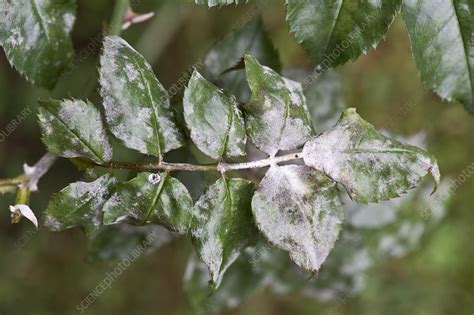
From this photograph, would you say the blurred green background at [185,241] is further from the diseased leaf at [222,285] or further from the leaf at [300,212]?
the leaf at [300,212]

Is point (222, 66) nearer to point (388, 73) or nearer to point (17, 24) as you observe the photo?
point (17, 24)

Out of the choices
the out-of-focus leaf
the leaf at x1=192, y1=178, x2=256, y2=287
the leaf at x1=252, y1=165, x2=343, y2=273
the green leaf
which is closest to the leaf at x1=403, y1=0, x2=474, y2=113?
the leaf at x1=252, y1=165, x2=343, y2=273

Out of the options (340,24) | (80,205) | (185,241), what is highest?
(340,24)

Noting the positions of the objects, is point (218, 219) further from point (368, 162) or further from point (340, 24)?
point (340, 24)

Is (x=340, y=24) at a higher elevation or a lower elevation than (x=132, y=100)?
A: higher

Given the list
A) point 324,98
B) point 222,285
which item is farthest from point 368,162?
point 222,285

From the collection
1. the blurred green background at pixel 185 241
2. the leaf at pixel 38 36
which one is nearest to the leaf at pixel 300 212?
the leaf at pixel 38 36
